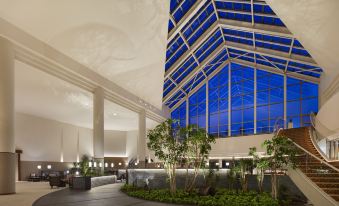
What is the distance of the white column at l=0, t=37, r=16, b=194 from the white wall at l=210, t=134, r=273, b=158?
57.9 feet

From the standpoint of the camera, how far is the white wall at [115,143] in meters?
31.9

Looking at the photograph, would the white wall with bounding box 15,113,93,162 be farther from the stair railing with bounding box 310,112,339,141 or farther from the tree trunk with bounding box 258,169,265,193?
the stair railing with bounding box 310,112,339,141

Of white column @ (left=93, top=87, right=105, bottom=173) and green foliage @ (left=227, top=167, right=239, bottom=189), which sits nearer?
green foliage @ (left=227, top=167, right=239, bottom=189)

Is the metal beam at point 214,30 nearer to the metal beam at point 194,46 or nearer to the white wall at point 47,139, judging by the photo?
the metal beam at point 194,46

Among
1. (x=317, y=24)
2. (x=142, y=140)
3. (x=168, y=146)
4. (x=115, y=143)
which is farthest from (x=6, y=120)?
(x=115, y=143)

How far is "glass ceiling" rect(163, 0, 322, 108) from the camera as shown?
17516mm

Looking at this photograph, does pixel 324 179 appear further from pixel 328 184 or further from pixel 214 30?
pixel 214 30

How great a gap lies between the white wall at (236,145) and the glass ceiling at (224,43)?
5767mm

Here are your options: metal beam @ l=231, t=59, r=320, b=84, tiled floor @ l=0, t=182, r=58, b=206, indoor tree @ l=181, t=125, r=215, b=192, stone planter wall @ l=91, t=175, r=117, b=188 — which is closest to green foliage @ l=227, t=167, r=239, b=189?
indoor tree @ l=181, t=125, r=215, b=192

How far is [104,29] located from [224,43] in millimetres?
13559

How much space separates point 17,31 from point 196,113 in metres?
20.3

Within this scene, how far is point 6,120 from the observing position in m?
10.0

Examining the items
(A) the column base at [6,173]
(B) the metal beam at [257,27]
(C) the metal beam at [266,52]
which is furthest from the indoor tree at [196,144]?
(C) the metal beam at [266,52]

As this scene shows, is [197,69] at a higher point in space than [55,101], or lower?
higher
